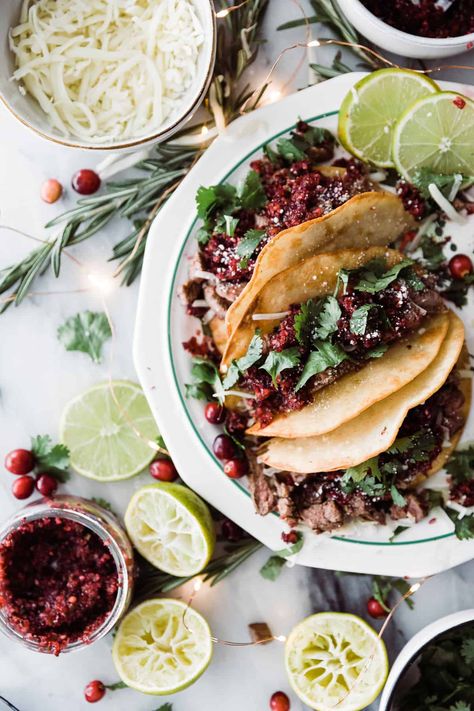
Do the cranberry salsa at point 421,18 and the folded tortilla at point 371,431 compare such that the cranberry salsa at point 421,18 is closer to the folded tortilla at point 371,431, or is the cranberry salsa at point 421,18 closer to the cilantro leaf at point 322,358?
the folded tortilla at point 371,431

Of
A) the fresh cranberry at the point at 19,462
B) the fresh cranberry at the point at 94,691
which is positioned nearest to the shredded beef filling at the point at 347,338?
the fresh cranberry at the point at 19,462

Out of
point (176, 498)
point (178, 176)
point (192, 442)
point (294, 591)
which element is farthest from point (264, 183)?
point (294, 591)

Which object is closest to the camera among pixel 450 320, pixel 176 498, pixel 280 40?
pixel 450 320

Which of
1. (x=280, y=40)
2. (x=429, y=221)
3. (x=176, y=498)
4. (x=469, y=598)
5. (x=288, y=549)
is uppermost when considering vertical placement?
(x=280, y=40)

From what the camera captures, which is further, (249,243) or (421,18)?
(421,18)

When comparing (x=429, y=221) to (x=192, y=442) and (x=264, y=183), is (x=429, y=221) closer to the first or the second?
(x=264, y=183)

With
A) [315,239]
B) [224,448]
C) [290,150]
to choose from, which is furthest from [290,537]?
[290,150]

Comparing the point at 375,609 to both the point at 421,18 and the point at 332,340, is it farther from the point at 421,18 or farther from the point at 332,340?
the point at 421,18
